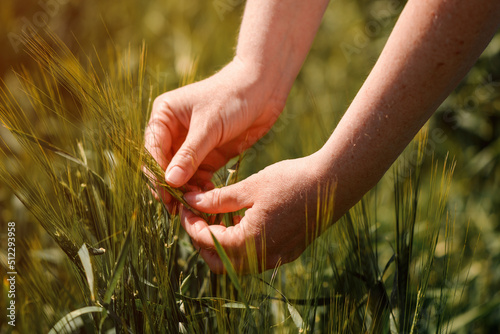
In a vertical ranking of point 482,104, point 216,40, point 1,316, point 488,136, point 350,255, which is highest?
point 216,40

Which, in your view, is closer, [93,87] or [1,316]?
[93,87]

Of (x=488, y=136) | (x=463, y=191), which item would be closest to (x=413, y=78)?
(x=463, y=191)

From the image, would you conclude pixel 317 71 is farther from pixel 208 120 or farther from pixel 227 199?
pixel 227 199

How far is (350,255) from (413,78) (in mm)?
339

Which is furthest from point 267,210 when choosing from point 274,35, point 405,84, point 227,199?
point 274,35

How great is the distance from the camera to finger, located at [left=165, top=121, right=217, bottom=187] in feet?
2.67

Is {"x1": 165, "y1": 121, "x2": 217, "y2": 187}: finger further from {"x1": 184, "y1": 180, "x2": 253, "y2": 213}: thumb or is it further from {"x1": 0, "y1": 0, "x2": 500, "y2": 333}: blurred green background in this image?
{"x1": 0, "y1": 0, "x2": 500, "y2": 333}: blurred green background

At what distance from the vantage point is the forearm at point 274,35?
99cm

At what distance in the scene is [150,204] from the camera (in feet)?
2.65

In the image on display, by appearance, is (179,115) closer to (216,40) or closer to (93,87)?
(93,87)

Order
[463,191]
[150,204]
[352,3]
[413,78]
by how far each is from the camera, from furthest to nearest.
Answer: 1. [352,3]
2. [463,191]
3. [150,204]
4. [413,78]

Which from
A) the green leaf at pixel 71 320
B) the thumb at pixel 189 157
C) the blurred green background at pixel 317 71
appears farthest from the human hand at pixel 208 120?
the green leaf at pixel 71 320

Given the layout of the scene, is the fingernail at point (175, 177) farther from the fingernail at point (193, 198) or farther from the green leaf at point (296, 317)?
the green leaf at point (296, 317)

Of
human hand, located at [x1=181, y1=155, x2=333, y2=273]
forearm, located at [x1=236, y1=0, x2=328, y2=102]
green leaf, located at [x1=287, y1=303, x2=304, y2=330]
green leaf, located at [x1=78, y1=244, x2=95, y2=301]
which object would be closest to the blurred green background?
forearm, located at [x1=236, y1=0, x2=328, y2=102]
